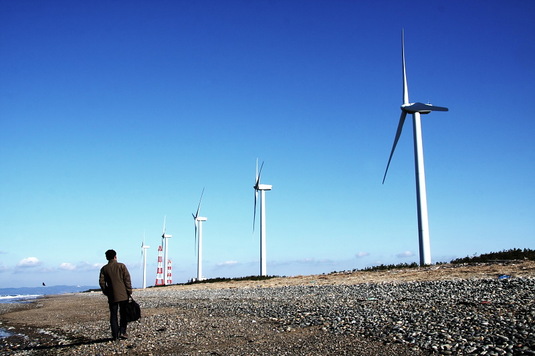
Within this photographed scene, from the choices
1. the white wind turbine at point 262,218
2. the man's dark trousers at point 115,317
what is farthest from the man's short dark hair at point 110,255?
the white wind turbine at point 262,218

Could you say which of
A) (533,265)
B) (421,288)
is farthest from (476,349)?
(533,265)

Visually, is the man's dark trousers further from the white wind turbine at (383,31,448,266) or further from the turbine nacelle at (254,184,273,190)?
the turbine nacelle at (254,184,273,190)

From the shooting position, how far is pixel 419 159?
3984 centimetres

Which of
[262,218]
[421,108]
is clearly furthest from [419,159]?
[262,218]

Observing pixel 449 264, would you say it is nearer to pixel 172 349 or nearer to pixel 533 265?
pixel 533 265

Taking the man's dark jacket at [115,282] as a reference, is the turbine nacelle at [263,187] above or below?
above

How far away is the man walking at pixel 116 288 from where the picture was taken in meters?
14.0

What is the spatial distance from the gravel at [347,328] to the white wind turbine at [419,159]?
16693 mm

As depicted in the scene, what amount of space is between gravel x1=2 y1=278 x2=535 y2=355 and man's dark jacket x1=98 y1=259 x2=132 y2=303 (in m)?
1.42

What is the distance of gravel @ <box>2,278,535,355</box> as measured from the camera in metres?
10.8

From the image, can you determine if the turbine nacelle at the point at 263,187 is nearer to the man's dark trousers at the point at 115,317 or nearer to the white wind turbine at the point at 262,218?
the white wind turbine at the point at 262,218

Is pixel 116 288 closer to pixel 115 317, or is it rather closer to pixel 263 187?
pixel 115 317

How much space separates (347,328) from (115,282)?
7.13 meters

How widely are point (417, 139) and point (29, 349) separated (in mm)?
34474
